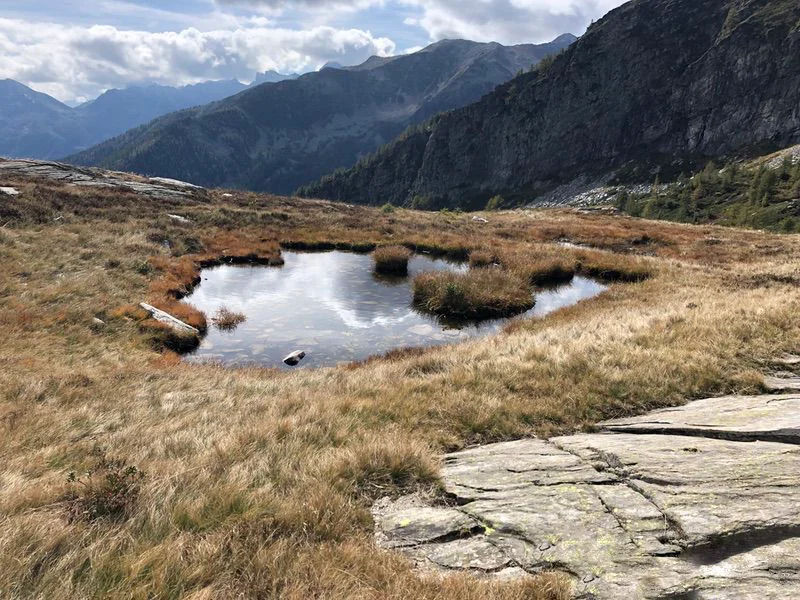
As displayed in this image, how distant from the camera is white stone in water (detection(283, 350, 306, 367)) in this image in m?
18.9

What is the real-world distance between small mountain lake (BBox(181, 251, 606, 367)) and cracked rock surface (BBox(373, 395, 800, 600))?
1305cm

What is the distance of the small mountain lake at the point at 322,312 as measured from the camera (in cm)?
2044

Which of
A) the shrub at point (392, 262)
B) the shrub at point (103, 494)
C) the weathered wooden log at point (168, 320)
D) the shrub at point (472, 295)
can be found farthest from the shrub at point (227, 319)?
the shrub at point (103, 494)

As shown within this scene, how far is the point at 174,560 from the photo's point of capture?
4.51 metres

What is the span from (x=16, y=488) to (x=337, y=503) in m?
4.09

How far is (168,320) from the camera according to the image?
70.4ft

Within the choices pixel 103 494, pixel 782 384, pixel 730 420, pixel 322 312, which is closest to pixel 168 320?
pixel 322 312

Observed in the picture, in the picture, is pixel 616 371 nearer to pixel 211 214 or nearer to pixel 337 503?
pixel 337 503

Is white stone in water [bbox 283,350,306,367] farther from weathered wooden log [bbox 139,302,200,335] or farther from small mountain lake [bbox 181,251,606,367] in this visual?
weathered wooden log [bbox 139,302,200,335]

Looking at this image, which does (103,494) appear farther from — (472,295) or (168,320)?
(472,295)

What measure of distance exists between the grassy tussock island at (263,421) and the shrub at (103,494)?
0.03 m

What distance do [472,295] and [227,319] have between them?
13.6 meters

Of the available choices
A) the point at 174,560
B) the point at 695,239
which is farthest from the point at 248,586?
the point at 695,239

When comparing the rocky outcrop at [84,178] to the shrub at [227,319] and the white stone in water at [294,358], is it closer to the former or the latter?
the shrub at [227,319]
